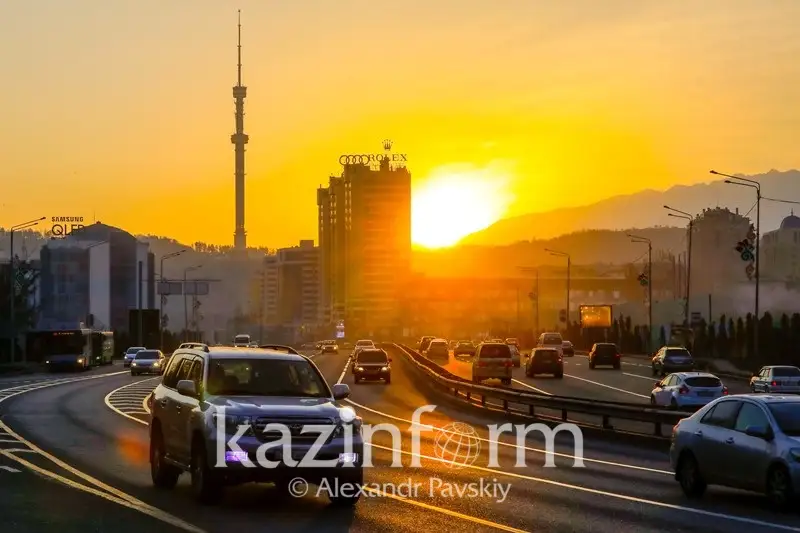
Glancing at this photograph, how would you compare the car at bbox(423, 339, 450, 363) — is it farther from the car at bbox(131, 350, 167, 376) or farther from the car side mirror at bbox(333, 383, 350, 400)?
the car side mirror at bbox(333, 383, 350, 400)

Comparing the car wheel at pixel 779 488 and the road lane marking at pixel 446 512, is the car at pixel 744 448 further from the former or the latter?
the road lane marking at pixel 446 512

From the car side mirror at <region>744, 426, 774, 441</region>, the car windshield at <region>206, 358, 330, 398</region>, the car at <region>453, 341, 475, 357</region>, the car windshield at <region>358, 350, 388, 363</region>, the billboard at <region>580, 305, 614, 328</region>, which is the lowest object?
the car at <region>453, 341, 475, 357</region>

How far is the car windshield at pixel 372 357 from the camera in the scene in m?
68.4

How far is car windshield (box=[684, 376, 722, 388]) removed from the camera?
42938 millimetres

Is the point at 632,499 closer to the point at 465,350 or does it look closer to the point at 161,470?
the point at 161,470

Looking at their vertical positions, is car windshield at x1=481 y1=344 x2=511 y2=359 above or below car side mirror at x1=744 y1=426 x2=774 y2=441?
below

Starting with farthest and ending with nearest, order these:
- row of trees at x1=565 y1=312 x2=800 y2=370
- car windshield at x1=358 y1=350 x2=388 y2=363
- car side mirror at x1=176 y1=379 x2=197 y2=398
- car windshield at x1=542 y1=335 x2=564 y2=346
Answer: car windshield at x1=542 y1=335 x2=564 y2=346, row of trees at x1=565 y1=312 x2=800 y2=370, car windshield at x1=358 y1=350 x2=388 y2=363, car side mirror at x1=176 y1=379 x2=197 y2=398

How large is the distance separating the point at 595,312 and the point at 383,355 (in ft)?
200

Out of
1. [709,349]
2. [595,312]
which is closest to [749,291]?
[595,312]

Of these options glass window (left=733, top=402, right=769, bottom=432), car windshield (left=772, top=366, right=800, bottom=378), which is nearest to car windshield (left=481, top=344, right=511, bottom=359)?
car windshield (left=772, top=366, right=800, bottom=378)

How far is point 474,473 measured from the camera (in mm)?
22094

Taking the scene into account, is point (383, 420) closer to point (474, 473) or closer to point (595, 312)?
point (474, 473)

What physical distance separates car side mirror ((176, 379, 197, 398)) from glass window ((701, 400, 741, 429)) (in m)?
7.38

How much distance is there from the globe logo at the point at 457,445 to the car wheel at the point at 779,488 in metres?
6.84
